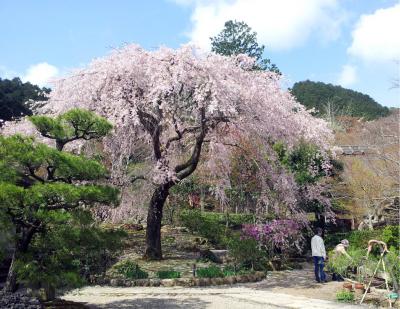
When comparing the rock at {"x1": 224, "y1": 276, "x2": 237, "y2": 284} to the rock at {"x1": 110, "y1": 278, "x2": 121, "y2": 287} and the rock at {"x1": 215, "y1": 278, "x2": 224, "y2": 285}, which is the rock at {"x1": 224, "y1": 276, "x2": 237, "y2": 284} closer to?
the rock at {"x1": 215, "y1": 278, "x2": 224, "y2": 285}

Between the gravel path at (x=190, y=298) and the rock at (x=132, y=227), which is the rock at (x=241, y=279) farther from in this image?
the rock at (x=132, y=227)

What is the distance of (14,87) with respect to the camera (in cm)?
3362

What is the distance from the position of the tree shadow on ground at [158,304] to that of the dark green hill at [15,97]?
18.2 m

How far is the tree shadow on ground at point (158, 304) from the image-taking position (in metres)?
Answer: 8.45

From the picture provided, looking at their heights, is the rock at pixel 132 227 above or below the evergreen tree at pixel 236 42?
below

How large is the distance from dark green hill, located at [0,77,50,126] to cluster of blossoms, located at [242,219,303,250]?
51.7 feet

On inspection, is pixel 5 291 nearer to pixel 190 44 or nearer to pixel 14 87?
pixel 190 44

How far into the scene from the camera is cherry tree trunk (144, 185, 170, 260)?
524 inches

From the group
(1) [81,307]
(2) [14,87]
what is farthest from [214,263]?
(2) [14,87]

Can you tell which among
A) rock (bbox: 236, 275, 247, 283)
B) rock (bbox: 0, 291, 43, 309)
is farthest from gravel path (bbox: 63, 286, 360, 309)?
rock (bbox: 0, 291, 43, 309)

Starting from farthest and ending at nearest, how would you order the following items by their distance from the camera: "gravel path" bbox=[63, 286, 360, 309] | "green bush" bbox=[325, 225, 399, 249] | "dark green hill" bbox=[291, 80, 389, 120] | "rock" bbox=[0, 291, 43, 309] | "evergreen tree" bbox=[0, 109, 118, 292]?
1. "dark green hill" bbox=[291, 80, 389, 120]
2. "green bush" bbox=[325, 225, 399, 249]
3. "gravel path" bbox=[63, 286, 360, 309]
4. "rock" bbox=[0, 291, 43, 309]
5. "evergreen tree" bbox=[0, 109, 118, 292]

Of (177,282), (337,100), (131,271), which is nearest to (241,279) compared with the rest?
(177,282)

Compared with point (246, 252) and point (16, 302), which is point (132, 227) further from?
point (16, 302)

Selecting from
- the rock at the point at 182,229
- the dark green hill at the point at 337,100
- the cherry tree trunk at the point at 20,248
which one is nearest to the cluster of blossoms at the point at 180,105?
the cherry tree trunk at the point at 20,248
